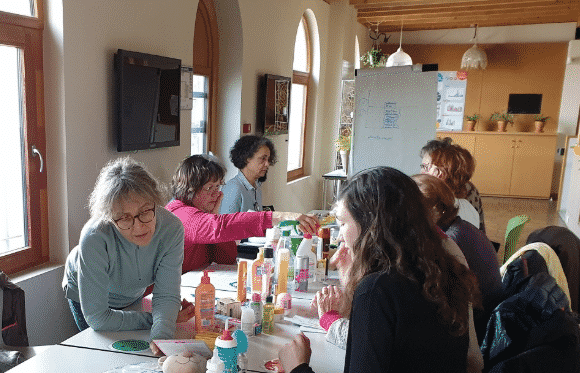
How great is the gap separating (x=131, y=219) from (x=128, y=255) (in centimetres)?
18

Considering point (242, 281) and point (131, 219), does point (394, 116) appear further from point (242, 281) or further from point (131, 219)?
point (131, 219)

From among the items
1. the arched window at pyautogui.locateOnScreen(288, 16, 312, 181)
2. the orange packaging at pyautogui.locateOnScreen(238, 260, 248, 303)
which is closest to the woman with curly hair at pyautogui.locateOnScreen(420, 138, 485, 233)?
the orange packaging at pyautogui.locateOnScreen(238, 260, 248, 303)

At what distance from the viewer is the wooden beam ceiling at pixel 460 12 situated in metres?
6.89

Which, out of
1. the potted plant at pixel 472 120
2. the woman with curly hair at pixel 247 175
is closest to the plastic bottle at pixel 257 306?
the woman with curly hair at pixel 247 175

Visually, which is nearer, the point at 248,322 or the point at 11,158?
the point at 248,322

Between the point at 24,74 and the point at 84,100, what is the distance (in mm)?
327

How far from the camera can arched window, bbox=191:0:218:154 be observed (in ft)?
13.9

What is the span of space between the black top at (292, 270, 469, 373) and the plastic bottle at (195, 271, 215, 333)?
70 centimetres

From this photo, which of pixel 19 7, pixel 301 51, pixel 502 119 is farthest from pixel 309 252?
pixel 502 119

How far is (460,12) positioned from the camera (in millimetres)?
7809

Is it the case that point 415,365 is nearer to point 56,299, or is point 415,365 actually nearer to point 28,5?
point 56,299

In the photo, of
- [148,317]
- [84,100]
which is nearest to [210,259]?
[148,317]

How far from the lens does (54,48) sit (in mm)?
2551

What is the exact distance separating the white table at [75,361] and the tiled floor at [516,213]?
18.2 feet
